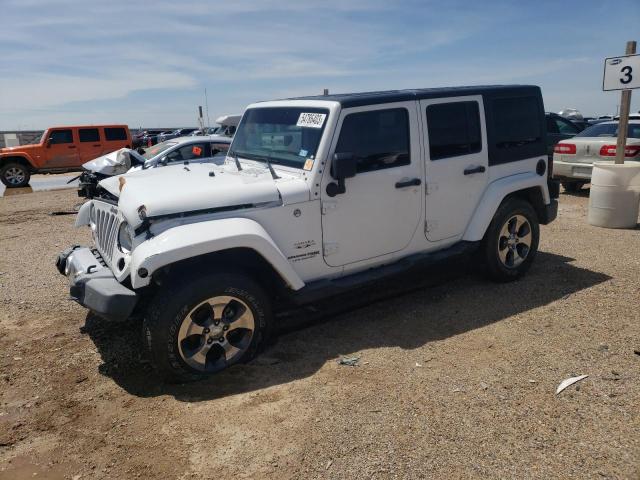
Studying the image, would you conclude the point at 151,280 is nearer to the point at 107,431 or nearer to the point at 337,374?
the point at 107,431

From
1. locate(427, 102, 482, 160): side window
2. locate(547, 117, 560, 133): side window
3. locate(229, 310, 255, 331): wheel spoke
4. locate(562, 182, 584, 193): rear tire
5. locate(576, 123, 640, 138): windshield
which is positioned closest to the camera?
locate(229, 310, 255, 331): wheel spoke

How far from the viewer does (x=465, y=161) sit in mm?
4715

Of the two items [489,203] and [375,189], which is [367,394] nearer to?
[375,189]

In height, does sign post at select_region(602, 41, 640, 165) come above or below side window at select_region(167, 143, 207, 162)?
above

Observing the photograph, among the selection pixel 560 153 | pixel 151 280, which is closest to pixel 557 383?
pixel 151 280

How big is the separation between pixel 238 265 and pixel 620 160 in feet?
21.6

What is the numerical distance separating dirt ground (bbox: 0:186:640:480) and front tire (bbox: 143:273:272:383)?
0.49 ft

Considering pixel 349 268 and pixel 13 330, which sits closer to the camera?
pixel 349 268

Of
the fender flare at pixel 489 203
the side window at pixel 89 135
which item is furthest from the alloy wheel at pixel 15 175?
the fender flare at pixel 489 203

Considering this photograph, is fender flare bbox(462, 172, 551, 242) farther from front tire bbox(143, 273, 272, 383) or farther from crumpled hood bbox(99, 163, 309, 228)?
front tire bbox(143, 273, 272, 383)

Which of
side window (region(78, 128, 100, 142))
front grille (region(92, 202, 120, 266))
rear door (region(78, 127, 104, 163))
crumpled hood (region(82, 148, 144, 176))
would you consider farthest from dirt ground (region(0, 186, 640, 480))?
side window (region(78, 128, 100, 142))

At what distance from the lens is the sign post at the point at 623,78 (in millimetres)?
7086

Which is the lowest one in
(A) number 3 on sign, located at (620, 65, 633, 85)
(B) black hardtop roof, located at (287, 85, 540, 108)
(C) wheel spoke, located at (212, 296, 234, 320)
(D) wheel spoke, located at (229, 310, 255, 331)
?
(D) wheel spoke, located at (229, 310, 255, 331)

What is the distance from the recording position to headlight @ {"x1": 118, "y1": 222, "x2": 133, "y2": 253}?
145 inches
